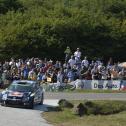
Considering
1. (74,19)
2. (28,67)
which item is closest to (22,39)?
(74,19)

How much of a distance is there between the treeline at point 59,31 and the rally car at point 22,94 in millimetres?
23472

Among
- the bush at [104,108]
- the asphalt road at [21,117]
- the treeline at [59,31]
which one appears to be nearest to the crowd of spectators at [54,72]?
the treeline at [59,31]

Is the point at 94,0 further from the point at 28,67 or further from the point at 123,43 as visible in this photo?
the point at 28,67

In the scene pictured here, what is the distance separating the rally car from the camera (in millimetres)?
33406

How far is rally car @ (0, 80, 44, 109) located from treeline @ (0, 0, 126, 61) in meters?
23.5

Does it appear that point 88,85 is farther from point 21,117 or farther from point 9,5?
point 9,5

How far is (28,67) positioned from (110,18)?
27.1 meters

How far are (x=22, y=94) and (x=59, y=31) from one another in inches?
1169

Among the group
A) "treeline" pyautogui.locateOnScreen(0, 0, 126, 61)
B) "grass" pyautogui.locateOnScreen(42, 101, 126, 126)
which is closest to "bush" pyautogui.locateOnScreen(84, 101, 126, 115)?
"grass" pyautogui.locateOnScreen(42, 101, 126, 126)

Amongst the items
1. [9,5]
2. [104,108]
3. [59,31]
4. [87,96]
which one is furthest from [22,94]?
[9,5]

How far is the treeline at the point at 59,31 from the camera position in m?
59.8

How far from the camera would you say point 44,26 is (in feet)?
205

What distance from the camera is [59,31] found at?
206 ft

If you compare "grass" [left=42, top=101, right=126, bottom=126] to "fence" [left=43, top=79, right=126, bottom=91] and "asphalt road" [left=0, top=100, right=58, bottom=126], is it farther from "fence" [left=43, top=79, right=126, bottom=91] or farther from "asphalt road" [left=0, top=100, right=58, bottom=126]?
"fence" [left=43, top=79, right=126, bottom=91]
